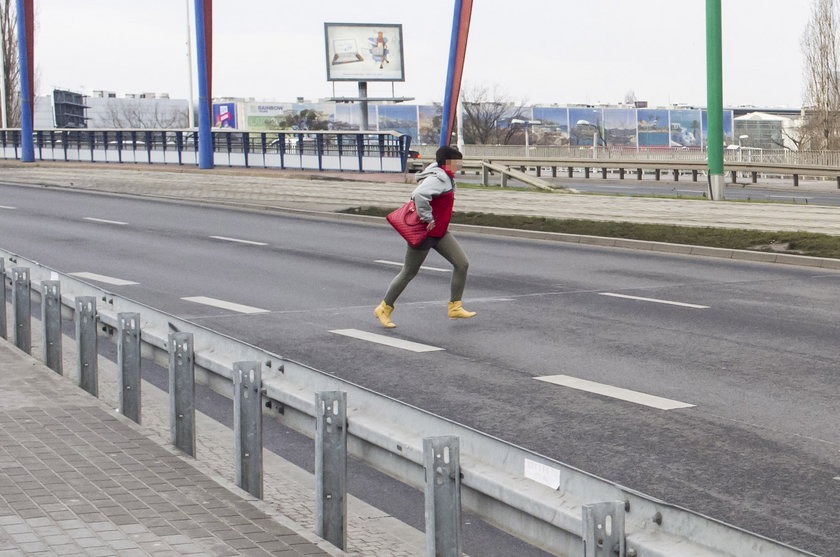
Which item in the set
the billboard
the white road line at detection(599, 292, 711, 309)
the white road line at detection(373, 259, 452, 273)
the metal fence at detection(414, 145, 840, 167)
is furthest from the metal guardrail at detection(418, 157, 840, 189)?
the white road line at detection(599, 292, 711, 309)

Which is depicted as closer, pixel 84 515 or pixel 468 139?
pixel 84 515

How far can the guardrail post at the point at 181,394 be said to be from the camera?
24.3 feet

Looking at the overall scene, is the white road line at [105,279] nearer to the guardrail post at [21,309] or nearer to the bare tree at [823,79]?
the guardrail post at [21,309]

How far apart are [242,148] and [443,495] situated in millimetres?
41256

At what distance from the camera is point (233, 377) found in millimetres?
6574

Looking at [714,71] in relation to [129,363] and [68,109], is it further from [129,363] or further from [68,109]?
[68,109]

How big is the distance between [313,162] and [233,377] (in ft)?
121

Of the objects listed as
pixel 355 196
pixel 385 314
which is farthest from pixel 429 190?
pixel 355 196

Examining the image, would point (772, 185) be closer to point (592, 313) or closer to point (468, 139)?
point (592, 313)

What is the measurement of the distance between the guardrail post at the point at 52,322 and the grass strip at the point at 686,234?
40.3 feet

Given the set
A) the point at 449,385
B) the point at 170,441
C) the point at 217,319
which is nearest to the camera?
the point at 170,441

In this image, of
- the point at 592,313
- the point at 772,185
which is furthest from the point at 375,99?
the point at 592,313

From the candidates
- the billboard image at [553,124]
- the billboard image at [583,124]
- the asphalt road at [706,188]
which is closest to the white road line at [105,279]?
the asphalt road at [706,188]

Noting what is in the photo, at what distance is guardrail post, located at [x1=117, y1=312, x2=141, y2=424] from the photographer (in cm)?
832
